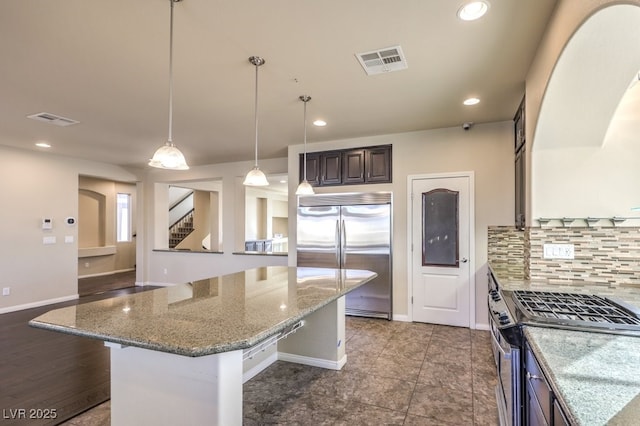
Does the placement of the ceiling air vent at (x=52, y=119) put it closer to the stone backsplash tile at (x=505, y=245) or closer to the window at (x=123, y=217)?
the stone backsplash tile at (x=505, y=245)

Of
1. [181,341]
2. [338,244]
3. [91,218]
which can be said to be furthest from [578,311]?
[91,218]

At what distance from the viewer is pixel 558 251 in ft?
8.00

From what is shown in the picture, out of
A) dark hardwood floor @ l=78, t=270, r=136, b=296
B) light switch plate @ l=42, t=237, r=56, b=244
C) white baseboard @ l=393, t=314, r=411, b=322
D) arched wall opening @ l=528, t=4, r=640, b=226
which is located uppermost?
arched wall opening @ l=528, t=4, r=640, b=226

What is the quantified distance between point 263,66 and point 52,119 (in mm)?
2983

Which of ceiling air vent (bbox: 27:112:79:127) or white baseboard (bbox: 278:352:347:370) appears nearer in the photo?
white baseboard (bbox: 278:352:347:370)

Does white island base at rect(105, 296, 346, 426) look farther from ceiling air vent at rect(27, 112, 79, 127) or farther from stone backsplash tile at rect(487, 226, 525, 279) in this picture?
stone backsplash tile at rect(487, 226, 525, 279)

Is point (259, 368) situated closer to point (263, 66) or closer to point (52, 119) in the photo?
point (263, 66)

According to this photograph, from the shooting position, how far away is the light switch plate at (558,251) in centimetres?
240

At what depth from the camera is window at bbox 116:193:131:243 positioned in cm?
914

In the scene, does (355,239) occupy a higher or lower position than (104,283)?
higher

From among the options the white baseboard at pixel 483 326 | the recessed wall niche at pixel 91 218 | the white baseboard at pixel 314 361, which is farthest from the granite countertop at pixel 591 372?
the recessed wall niche at pixel 91 218

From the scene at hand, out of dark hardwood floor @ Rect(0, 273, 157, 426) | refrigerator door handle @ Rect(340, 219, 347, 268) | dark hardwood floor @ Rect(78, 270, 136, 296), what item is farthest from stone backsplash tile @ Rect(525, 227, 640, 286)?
dark hardwood floor @ Rect(78, 270, 136, 296)

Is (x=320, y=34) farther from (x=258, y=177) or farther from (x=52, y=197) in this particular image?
(x=52, y=197)

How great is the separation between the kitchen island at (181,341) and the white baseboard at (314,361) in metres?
1.20
